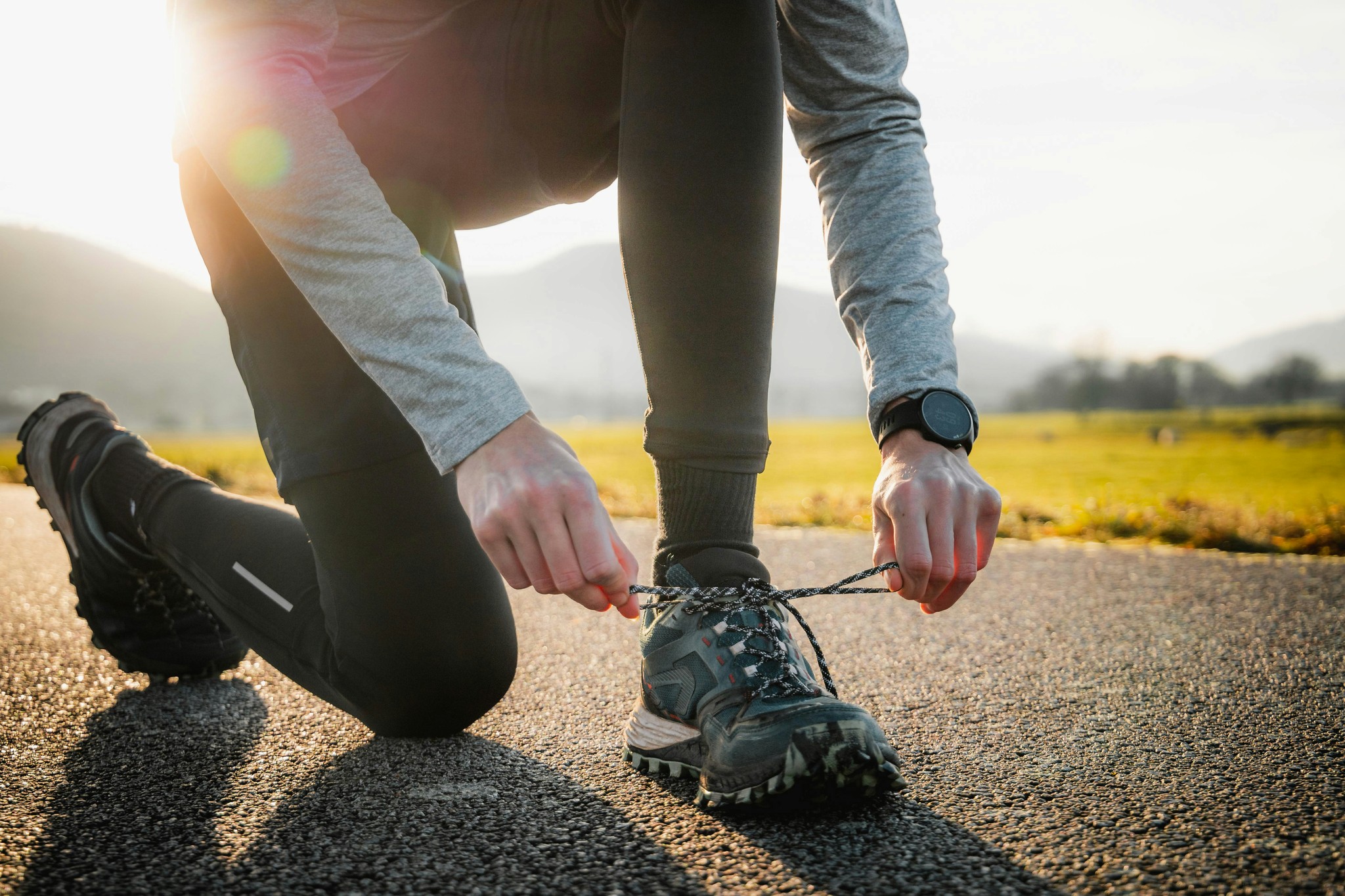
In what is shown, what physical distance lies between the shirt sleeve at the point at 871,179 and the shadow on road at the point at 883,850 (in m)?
0.42

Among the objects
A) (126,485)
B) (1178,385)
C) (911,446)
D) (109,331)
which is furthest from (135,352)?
(911,446)

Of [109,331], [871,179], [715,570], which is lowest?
[715,570]

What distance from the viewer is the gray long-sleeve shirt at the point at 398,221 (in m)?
0.82

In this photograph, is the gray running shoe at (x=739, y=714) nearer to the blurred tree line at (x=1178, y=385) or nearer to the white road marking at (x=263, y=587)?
the white road marking at (x=263, y=587)

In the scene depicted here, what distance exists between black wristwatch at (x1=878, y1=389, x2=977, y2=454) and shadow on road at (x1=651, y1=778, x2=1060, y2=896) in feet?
1.27

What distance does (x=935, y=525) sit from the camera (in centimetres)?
81

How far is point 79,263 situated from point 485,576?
96.5 metres

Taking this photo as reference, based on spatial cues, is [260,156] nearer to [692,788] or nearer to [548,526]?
[548,526]

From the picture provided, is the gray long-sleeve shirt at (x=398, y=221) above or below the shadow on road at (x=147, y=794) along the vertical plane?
above

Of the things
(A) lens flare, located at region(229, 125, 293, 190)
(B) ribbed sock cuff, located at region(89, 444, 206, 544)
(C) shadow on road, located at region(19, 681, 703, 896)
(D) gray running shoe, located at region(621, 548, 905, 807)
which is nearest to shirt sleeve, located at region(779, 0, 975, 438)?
(D) gray running shoe, located at region(621, 548, 905, 807)

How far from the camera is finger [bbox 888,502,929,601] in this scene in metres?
0.81

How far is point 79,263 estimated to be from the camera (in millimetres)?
77625

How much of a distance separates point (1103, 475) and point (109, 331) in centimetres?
8510

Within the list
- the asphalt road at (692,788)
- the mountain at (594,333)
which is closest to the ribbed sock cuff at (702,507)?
the asphalt road at (692,788)
